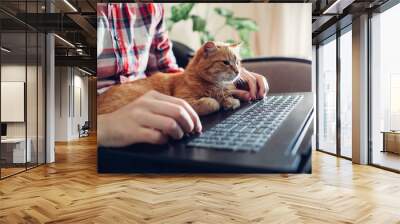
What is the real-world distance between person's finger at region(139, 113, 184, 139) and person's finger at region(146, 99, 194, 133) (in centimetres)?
6

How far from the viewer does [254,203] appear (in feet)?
14.4

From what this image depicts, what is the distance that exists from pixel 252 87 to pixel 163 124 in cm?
154

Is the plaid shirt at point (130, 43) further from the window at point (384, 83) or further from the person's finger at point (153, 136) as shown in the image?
the window at point (384, 83)

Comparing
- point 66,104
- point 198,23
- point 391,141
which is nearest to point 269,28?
point 198,23

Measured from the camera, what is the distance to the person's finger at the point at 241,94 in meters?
6.03

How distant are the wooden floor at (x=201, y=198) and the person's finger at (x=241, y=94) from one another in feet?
4.21

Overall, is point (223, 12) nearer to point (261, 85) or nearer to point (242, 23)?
point (242, 23)

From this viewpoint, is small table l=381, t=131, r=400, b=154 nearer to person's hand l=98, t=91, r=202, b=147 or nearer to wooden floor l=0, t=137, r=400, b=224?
wooden floor l=0, t=137, r=400, b=224

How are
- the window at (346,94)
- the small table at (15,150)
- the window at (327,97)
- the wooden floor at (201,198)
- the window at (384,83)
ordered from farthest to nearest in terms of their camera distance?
the window at (327,97) < the window at (346,94) < the window at (384,83) < the small table at (15,150) < the wooden floor at (201,198)

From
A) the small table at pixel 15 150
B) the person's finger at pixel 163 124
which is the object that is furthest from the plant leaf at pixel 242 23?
the small table at pixel 15 150

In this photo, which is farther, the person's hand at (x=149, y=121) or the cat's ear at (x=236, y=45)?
the cat's ear at (x=236, y=45)

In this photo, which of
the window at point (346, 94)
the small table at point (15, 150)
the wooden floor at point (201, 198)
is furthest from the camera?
the window at point (346, 94)

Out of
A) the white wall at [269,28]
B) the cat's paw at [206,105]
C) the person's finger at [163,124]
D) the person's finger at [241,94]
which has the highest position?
the white wall at [269,28]

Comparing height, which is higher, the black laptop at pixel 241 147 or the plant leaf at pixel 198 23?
the plant leaf at pixel 198 23
